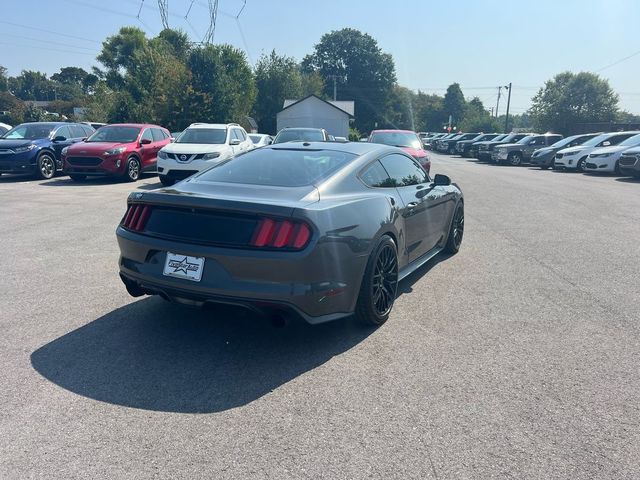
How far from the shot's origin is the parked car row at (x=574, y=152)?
19.8 m

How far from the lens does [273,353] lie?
3752 millimetres

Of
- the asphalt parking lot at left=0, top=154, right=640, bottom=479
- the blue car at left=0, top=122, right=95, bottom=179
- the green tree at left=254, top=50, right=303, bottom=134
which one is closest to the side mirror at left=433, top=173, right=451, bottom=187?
the asphalt parking lot at left=0, top=154, right=640, bottom=479

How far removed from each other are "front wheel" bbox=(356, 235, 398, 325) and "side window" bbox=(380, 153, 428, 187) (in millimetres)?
893

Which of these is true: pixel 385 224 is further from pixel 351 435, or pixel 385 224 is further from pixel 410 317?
pixel 351 435

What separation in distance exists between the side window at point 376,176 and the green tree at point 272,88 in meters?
58.5

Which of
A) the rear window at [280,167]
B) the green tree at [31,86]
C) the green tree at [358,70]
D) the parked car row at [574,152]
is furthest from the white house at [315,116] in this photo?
the green tree at [31,86]

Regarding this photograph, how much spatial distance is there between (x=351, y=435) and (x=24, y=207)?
31.3ft

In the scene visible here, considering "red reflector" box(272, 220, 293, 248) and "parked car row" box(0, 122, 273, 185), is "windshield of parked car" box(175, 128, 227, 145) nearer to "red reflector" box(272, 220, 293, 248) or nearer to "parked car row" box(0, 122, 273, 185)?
"parked car row" box(0, 122, 273, 185)

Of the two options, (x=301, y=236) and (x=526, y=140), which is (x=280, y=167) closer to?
(x=301, y=236)

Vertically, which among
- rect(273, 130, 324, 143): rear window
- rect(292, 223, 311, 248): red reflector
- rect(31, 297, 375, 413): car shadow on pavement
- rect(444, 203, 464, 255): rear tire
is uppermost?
rect(273, 130, 324, 143): rear window

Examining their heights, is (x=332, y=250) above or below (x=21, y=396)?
above

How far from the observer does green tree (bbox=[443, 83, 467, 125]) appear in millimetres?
126188

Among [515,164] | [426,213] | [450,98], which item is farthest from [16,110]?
[450,98]

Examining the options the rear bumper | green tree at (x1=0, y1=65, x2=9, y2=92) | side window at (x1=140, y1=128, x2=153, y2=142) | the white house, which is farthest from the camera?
green tree at (x1=0, y1=65, x2=9, y2=92)
